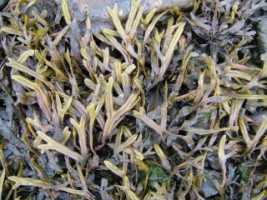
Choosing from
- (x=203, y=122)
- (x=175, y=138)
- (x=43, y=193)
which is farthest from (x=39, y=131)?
(x=203, y=122)

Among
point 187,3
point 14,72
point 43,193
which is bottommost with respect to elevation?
point 43,193

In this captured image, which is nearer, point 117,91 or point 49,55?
point 117,91

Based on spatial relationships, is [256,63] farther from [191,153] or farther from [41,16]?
[41,16]

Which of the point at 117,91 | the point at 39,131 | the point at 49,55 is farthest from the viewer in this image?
the point at 49,55

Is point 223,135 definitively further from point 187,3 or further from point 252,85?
point 187,3

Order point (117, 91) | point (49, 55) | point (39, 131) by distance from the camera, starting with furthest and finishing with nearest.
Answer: point (49, 55), point (117, 91), point (39, 131)

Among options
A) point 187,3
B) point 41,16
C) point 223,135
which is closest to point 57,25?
point 41,16

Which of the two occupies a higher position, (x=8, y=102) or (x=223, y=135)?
(x=8, y=102)
